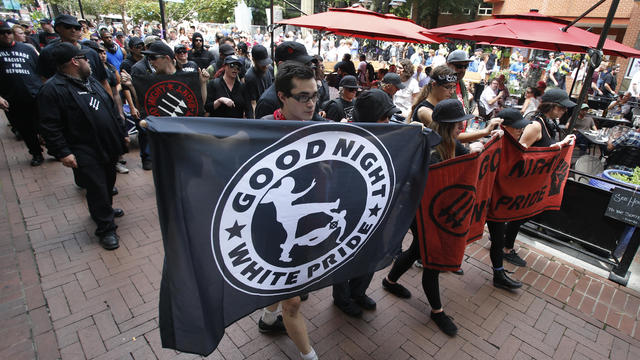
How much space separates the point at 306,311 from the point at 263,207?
1.82 m

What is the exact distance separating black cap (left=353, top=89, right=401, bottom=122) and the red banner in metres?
1.21

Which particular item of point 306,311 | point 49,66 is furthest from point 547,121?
point 49,66

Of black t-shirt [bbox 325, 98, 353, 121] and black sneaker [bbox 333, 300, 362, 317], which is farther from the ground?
black t-shirt [bbox 325, 98, 353, 121]

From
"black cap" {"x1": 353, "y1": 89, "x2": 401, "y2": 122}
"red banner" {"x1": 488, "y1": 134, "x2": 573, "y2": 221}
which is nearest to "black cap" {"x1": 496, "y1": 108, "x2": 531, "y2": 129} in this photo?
"red banner" {"x1": 488, "y1": 134, "x2": 573, "y2": 221}

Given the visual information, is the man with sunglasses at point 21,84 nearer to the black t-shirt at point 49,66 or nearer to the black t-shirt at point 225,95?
the black t-shirt at point 49,66

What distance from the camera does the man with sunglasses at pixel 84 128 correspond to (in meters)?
3.54

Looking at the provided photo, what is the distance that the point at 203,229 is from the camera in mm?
1740

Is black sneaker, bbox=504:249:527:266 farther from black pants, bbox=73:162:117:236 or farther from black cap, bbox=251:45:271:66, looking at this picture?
black pants, bbox=73:162:117:236

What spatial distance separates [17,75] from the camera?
5.80 meters

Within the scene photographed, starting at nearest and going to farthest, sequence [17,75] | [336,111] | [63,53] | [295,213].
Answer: [295,213], [63,53], [336,111], [17,75]

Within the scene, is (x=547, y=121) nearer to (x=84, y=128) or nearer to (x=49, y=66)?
(x=84, y=128)

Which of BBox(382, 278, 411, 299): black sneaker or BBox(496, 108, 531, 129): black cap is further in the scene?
BBox(382, 278, 411, 299): black sneaker

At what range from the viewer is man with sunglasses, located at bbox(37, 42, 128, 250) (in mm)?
3541

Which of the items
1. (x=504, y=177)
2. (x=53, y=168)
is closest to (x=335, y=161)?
(x=504, y=177)
